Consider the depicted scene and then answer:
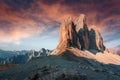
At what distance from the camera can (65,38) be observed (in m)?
199

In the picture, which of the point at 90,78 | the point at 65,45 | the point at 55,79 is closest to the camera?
the point at 55,79

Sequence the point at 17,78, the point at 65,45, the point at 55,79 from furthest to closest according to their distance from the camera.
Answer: the point at 65,45 → the point at 17,78 → the point at 55,79

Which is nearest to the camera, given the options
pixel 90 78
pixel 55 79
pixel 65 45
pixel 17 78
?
pixel 55 79

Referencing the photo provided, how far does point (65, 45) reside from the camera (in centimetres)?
18875

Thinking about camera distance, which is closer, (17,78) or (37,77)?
(37,77)

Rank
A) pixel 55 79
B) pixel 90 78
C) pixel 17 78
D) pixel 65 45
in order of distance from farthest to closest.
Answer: pixel 65 45 → pixel 17 78 → pixel 90 78 → pixel 55 79

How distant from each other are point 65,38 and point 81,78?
533 feet

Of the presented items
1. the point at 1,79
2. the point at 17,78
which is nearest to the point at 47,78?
the point at 17,78

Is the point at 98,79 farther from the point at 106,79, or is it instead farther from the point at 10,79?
the point at 10,79

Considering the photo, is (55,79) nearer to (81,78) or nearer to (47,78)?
(47,78)

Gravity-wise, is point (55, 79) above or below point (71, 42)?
below

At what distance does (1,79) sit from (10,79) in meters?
3.73

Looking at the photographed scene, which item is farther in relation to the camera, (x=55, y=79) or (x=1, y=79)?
(x=1, y=79)

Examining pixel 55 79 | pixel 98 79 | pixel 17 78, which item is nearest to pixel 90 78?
pixel 98 79
